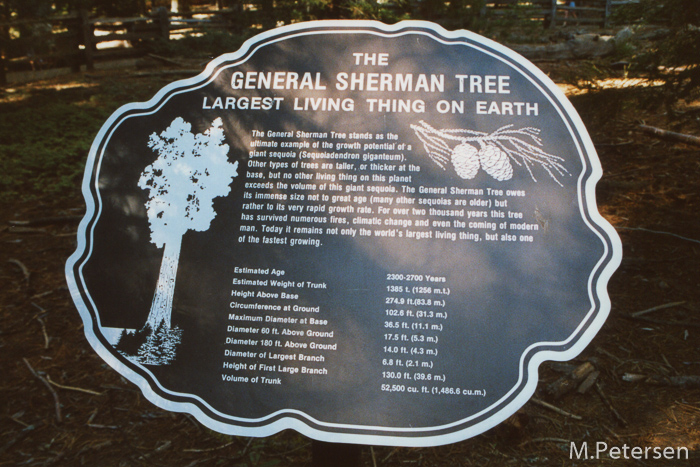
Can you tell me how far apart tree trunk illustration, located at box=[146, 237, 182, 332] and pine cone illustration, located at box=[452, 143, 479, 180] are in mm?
1083

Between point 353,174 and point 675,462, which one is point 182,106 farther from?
point 675,462

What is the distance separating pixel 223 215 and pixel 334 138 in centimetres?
52

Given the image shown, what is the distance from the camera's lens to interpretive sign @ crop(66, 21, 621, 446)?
1.71 metres

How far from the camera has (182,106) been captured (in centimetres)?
206

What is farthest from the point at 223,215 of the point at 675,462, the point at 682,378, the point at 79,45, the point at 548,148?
the point at 79,45

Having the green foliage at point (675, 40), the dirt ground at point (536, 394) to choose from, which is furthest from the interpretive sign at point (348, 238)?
the green foliage at point (675, 40)

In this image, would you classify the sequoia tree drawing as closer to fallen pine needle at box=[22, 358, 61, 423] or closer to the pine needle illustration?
the pine needle illustration

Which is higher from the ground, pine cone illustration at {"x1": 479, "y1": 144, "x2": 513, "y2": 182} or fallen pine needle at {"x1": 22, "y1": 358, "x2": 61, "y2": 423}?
pine cone illustration at {"x1": 479, "y1": 144, "x2": 513, "y2": 182}

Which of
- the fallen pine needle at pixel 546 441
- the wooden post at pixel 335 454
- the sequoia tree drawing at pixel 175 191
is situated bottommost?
the fallen pine needle at pixel 546 441

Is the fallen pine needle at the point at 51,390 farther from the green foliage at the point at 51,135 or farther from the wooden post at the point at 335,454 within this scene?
the green foliage at the point at 51,135

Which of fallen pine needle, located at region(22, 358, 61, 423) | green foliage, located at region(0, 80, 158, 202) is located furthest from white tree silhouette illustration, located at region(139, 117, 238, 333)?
green foliage, located at region(0, 80, 158, 202)

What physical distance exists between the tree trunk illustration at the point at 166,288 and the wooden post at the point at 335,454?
29.3 inches

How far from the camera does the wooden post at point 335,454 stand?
1.91 meters

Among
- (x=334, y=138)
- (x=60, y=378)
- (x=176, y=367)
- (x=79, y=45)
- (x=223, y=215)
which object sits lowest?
(x=60, y=378)
